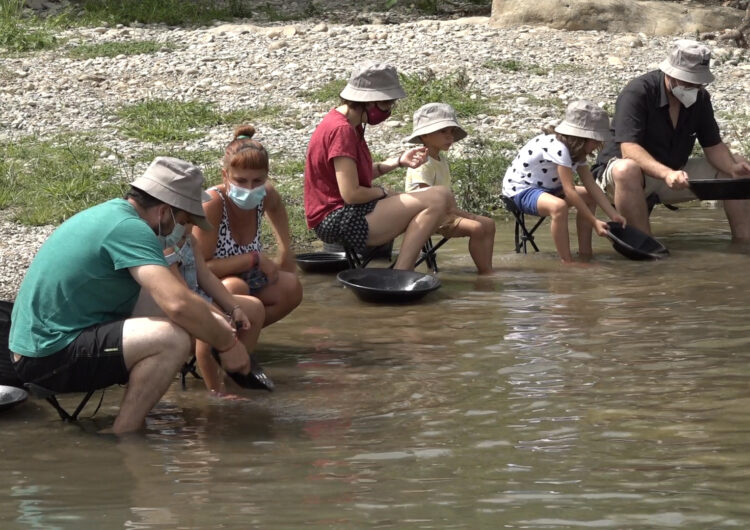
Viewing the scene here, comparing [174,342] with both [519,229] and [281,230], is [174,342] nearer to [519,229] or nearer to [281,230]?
[281,230]

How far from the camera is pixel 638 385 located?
5.95 metres

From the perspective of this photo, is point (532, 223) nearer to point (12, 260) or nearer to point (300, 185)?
point (300, 185)

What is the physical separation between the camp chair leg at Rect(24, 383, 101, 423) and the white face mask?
5.04m

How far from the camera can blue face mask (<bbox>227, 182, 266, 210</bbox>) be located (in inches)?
254

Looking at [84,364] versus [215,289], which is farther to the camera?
[215,289]

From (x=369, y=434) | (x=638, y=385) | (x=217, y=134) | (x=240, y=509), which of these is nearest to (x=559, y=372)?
(x=638, y=385)

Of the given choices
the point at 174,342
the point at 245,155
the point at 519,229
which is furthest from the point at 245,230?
the point at 519,229

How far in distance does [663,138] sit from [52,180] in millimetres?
4667

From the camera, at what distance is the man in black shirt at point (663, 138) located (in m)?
9.12

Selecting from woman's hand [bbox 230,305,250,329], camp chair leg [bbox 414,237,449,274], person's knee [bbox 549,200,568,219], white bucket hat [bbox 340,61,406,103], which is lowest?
camp chair leg [bbox 414,237,449,274]

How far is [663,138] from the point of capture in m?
9.38

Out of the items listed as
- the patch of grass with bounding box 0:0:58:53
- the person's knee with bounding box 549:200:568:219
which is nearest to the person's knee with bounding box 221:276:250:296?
the person's knee with bounding box 549:200:568:219

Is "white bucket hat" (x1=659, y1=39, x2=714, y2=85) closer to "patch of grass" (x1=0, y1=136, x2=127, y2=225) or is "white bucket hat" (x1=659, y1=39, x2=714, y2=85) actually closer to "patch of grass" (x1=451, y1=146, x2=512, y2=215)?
"patch of grass" (x1=451, y1=146, x2=512, y2=215)

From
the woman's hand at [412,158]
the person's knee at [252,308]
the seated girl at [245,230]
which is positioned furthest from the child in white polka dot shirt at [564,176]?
the person's knee at [252,308]
